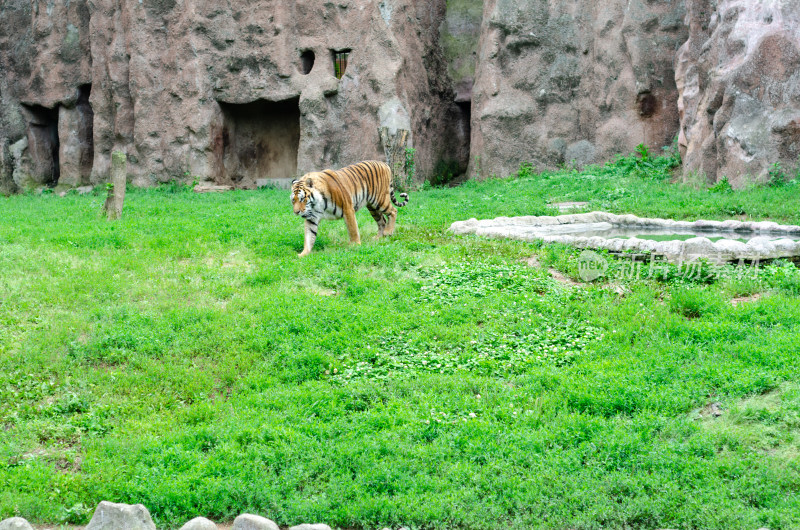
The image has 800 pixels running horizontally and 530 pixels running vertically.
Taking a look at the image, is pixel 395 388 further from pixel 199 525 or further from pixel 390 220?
pixel 390 220

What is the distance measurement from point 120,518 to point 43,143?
23644mm

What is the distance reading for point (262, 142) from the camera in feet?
75.9

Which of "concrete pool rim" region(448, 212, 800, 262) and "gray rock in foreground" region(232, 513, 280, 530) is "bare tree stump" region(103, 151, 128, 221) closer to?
"concrete pool rim" region(448, 212, 800, 262)

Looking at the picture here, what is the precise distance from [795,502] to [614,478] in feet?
3.28

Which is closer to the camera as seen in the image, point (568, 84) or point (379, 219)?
point (379, 219)

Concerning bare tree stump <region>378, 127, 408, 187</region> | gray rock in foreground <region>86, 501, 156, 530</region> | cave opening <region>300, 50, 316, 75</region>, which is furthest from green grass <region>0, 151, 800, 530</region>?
cave opening <region>300, 50, 316, 75</region>

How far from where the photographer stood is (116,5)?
872 inches

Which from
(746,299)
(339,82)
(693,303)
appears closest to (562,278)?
(693,303)

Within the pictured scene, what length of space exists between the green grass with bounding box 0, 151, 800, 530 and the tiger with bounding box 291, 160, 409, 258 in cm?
43

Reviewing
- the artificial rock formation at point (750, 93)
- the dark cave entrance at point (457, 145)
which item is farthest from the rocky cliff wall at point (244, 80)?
the artificial rock formation at point (750, 93)

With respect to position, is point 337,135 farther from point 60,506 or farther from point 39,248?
point 60,506

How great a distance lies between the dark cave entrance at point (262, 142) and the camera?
22562 mm

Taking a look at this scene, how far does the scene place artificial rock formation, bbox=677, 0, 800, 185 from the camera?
14375 mm

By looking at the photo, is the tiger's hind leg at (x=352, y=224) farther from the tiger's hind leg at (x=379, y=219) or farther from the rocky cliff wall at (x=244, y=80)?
the rocky cliff wall at (x=244, y=80)
